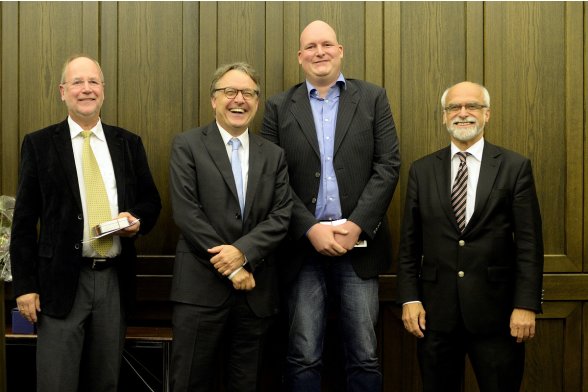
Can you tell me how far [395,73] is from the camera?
3186 mm

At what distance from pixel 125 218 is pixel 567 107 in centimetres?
213

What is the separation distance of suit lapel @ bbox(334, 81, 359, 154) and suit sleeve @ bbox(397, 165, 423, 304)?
34 cm

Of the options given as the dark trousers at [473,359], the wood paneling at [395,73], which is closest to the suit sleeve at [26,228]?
the wood paneling at [395,73]

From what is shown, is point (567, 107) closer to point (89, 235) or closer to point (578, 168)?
point (578, 168)

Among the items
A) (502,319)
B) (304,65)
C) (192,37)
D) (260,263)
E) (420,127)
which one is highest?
(192,37)

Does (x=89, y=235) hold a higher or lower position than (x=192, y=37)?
lower

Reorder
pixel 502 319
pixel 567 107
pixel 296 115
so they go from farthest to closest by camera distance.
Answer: pixel 567 107 → pixel 296 115 → pixel 502 319

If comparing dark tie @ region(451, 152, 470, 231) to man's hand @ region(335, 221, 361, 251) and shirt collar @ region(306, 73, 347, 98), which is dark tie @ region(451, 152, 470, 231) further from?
shirt collar @ region(306, 73, 347, 98)

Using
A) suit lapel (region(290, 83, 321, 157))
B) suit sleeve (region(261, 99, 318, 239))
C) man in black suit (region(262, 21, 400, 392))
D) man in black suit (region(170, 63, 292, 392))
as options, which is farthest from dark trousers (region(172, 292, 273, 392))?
suit lapel (region(290, 83, 321, 157))

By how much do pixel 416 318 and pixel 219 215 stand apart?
823 millimetres

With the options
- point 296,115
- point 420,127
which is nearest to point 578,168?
point 420,127

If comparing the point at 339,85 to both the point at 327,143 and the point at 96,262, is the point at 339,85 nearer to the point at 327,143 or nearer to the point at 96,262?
the point at 327,143

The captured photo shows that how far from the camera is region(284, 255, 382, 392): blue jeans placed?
104 inches

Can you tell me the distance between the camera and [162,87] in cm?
322
